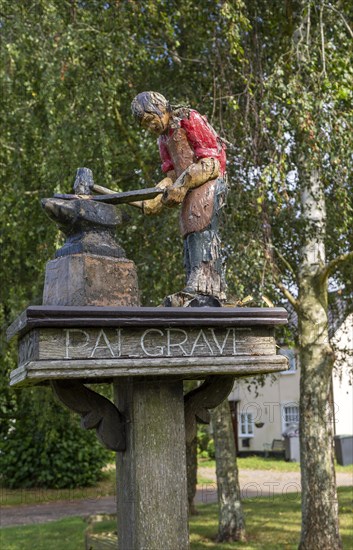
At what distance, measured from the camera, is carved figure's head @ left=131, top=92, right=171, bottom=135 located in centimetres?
395

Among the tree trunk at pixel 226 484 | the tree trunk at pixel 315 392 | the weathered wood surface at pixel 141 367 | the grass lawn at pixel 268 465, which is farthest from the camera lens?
the grass lawn at pixel 268 465

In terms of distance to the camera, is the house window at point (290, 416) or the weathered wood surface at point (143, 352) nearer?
the weathered wood surface at point (143, 352)

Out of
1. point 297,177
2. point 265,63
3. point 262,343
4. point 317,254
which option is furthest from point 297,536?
point 262,343

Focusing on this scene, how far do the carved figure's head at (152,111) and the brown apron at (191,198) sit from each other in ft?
0.29

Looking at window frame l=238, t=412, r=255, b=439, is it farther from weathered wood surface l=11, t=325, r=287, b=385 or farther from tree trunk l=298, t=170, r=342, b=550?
weathered wood surface l=11, t=325, r=287, b=385

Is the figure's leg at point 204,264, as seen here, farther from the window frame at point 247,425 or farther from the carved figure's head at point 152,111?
the window frame at point 247,425

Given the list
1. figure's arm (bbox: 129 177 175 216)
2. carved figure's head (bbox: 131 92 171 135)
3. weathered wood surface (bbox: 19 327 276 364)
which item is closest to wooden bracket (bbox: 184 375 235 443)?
weathered wood surface (bbox: 19 327 276 364)

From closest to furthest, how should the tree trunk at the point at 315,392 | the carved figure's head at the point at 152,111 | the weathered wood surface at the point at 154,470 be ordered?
the weathered wood surface at the point at 154,470, the carved figure's head at the point at 152,111, the tree trunk at the point at 315,392

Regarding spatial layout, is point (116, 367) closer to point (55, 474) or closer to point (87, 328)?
point (87, 328)

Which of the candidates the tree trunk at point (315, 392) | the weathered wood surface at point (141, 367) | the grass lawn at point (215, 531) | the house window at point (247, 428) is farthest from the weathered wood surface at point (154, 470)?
the house window at point (247, 428)

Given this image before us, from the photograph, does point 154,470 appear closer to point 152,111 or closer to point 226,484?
point 152,111

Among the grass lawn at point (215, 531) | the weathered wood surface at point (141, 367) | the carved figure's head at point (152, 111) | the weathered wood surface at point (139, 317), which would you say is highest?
the carved figure's head at point (152, 111)

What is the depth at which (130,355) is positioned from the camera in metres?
3.42

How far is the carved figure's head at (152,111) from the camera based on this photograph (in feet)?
13.0
